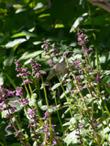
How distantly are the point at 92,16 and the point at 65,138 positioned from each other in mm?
1498

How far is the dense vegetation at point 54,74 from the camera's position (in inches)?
82.1

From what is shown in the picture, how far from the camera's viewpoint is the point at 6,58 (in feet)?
10.6

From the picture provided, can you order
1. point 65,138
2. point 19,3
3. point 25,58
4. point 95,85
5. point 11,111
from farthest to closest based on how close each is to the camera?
point 19,3, point 25,58, point 95,85, point 65,138, point 11,111

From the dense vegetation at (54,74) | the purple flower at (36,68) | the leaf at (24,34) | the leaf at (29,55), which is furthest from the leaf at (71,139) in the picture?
the leaf at (24,34)

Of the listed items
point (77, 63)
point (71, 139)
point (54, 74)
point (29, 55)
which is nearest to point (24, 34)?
point (29, 55)

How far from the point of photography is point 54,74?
2719mm

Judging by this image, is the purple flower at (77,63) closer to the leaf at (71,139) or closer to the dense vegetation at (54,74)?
the dense vegetation at (54,74)

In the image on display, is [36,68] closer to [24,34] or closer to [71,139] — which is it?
[71,139]

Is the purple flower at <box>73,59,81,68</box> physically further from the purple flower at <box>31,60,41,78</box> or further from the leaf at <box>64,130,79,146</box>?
the leaf at <box>64,130,79,146</box>

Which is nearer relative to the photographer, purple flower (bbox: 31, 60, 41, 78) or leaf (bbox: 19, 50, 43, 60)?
purple flower (bbox: 31, 60, 41, 78)

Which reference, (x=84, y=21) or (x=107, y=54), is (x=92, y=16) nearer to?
(x=84, y=21)

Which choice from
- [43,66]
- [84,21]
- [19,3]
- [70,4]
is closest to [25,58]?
[43,66]

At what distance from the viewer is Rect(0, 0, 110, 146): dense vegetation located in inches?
82.1

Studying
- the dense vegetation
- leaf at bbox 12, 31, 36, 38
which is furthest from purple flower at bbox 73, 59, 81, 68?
leaf at bbox 12, 31, 36, 38
